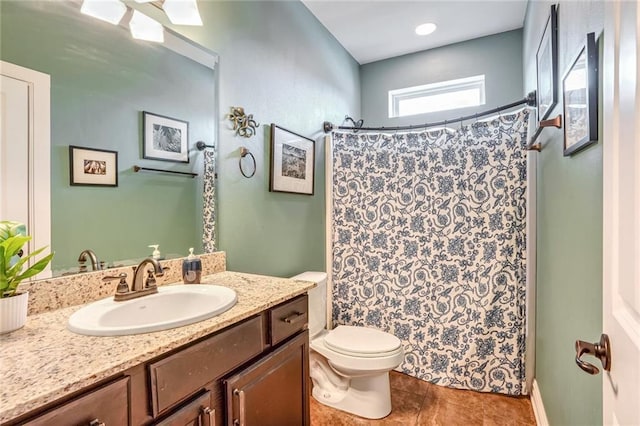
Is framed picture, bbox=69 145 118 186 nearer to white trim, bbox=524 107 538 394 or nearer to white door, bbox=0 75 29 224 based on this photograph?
white door, bbox=0 75 29 224

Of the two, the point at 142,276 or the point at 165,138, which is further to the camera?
the point at 165,138

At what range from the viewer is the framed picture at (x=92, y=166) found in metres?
1.07

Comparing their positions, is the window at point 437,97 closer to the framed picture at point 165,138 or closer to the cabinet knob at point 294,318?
the framed picture at point 165,138

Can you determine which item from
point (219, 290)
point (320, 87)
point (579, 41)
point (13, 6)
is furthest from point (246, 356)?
point (320, 87)

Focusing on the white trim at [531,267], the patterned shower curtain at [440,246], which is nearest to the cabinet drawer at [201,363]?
the patterned shower curtain at [440,246]

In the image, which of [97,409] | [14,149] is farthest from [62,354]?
[14,149]

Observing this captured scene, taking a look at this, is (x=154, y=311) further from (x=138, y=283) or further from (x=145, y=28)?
(x=145, y=28)

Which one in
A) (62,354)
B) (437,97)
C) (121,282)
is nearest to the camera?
(62,354)

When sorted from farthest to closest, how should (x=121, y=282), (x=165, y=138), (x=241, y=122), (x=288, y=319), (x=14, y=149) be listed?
Answer: (x=241, y=122), (x=165, y=138), (x=288, y=319), (x=121, y=282), (x=14, y=149)

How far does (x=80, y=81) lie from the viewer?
108cm

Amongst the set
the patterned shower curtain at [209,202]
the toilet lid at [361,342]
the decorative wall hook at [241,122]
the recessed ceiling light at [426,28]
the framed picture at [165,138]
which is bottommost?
the toilet lid at [361,342]

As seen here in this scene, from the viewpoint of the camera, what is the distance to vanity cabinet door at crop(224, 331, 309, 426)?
3.11 ft

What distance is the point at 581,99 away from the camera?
93cm

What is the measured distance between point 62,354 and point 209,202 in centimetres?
93
